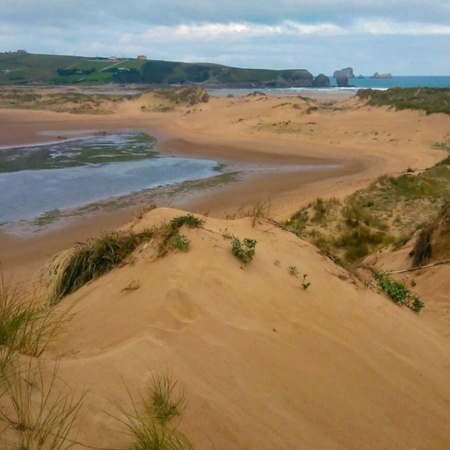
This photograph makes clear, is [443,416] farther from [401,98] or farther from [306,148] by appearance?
[401,98]

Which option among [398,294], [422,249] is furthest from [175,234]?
[422,249]

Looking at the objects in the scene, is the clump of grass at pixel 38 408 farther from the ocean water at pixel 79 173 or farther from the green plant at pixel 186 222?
the ocean water at pixel 79 173

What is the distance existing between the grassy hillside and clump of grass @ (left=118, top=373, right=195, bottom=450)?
9522cm

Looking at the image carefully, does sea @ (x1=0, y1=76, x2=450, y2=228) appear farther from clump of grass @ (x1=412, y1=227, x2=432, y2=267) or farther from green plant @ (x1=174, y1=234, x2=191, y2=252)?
green plant @ (x1=174, y1=234, x2=191, y2=252)

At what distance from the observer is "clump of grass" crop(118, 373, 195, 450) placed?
8.06 ft

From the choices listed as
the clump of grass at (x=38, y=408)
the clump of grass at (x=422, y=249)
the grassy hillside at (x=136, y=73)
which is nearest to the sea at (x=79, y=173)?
the clump of grass at (x=422, y=249)

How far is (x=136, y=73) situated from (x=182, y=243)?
103107mm

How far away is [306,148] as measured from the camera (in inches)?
1100

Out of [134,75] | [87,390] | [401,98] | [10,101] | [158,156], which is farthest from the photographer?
[134,75]

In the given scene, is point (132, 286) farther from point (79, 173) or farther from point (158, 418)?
point (79, 173)

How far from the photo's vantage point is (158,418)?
2.67 metres

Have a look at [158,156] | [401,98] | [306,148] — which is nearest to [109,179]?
[158,156]

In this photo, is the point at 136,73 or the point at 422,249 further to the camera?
the point at 136,73

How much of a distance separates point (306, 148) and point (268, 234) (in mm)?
22872
